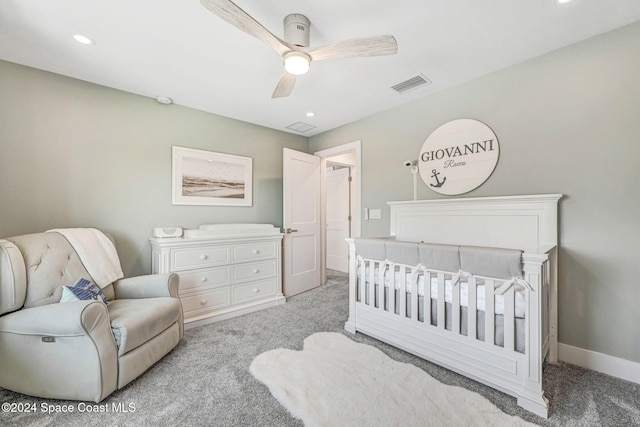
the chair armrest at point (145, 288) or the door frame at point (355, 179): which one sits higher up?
the door frame at point (355, 179)

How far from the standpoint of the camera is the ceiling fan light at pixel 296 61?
64.4 inches

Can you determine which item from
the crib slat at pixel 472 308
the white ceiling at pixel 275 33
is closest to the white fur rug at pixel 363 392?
the crib slat at pixel 472 308

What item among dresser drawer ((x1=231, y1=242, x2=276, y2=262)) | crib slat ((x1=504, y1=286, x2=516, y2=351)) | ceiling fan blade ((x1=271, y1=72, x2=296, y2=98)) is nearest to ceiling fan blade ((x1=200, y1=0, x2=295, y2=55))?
ceiling fan blade ((x1=271, y1=72, x2=296, y2=98))

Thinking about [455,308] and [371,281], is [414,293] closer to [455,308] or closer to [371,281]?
[455,308]

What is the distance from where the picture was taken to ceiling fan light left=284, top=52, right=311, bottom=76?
5.36 feet

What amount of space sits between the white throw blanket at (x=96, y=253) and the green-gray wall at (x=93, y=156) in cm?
32

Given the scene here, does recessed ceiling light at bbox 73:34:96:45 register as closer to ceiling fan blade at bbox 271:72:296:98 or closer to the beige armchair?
ceiling fan blade at bbox 271:72:296:98

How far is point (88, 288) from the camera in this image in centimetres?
190

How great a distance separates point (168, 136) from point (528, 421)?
380 centimetres

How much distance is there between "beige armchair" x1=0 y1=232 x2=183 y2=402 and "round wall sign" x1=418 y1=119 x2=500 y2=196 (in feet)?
9.11

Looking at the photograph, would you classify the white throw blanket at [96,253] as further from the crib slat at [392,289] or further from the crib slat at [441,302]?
the crib slat at [441,302]

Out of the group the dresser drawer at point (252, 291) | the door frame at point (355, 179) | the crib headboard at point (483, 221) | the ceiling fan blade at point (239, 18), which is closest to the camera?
the ceiling fan blade at point (239, 18)

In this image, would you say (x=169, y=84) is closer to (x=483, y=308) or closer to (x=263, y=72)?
(x=263, y=72)

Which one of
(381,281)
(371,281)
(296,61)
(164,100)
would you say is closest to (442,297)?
(381,281)
